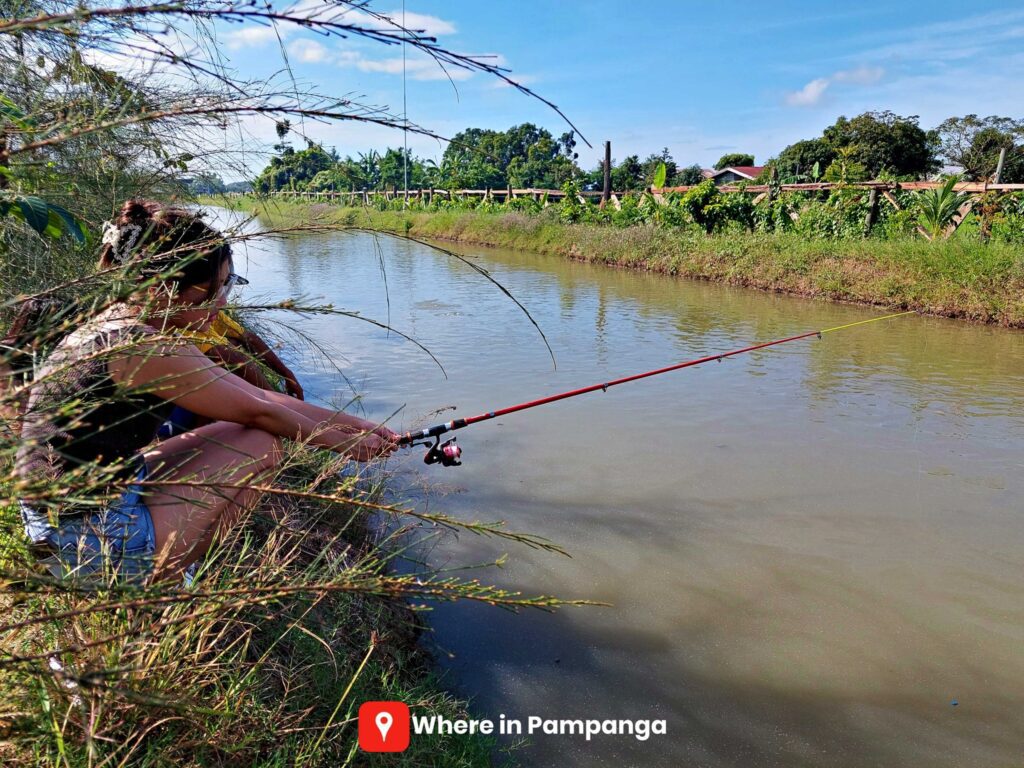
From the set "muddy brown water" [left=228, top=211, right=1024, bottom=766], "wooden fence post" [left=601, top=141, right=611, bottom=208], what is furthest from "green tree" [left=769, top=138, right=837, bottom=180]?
"muddy brown water" [left=228, top=211, right=1024, bottom=766]

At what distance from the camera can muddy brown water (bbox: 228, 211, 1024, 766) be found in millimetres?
2416

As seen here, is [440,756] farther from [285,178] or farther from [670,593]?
[285,178]

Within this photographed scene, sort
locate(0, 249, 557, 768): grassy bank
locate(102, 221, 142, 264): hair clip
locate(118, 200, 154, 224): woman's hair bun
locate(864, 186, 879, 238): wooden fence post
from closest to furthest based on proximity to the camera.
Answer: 1. locate(0, 249, 557, 768): grassy bank
2. locate(102, 221, 142, 264): hair clip
3. locate(118, 200, 154, 224): woman's hair bun
4. locate(864, 186, 879, 238): wooden fence post

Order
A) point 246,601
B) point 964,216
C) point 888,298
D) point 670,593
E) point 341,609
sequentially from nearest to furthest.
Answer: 1. point 246,601
2. point 341,609
3. point 670,593
4. point 888,298
5. point 964,216

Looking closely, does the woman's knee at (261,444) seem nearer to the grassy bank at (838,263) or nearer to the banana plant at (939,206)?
the grassy bank at (838,263)

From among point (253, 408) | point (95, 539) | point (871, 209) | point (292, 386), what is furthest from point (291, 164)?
point (871, 209)

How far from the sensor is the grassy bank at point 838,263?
31.1 ft

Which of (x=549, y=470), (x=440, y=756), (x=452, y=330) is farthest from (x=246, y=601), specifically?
(x=452, y=330)

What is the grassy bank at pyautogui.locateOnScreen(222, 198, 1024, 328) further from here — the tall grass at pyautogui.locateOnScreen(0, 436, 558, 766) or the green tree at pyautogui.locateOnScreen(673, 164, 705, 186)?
the green tree at pyautogui.locateOnScreen(673, 164, 705, 186)

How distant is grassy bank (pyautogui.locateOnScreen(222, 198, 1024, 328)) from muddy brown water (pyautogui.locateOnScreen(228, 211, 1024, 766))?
195cm

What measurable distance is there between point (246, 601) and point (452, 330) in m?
7.81

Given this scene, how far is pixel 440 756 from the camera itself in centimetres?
190

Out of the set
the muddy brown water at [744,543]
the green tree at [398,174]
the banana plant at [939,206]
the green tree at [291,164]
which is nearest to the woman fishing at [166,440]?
the green tree at [291,164]

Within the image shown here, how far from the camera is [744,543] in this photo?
3.53 metres
